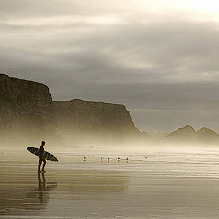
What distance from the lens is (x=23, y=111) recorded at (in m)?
185

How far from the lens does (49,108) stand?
199 metres

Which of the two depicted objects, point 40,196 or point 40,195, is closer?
point 40,196

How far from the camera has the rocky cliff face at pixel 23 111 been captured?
566 feet

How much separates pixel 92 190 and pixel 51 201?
4.23 meters

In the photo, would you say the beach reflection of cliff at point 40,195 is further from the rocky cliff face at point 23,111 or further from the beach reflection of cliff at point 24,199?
the rocky cliff face at point 23,111

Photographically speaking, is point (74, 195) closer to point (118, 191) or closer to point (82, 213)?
point (118, 191)

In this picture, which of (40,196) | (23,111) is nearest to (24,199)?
(40,196)

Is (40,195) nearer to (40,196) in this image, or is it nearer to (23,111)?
(40,196)

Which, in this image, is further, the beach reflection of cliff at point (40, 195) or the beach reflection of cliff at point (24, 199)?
the beach reflection of cliff at point (40, 195)

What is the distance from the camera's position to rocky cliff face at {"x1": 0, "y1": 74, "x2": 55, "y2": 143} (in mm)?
172637

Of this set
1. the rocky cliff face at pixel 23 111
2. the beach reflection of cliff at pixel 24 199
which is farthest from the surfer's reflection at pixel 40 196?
the rocky cliff face at pixel 23 111

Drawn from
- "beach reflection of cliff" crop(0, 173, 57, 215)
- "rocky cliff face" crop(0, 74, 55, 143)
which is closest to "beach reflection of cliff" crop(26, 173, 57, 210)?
"beach reflection of cliff" crop(0, 173, 57, 215)

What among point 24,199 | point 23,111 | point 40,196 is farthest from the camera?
point 23,111

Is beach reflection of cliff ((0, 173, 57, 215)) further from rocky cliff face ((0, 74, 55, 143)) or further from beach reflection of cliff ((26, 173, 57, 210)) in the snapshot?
rocky cliff face ((0, 74, 55, 143))
